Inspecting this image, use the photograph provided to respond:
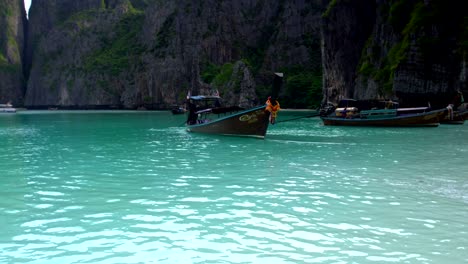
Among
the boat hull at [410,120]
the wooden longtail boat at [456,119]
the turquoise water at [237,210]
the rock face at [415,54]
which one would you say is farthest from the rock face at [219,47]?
the turquoise water at [237,210]

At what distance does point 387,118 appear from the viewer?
48.6 metres

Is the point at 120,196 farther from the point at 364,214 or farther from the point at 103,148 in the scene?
the point at 103,148

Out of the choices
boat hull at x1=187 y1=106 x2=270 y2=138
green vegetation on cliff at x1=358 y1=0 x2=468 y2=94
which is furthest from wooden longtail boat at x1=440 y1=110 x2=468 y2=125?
boat hull at x1=187 y1=106 x2=270 y2=138

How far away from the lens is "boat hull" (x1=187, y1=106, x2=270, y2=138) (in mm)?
35812

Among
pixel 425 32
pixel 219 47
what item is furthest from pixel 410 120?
pixel 219 47

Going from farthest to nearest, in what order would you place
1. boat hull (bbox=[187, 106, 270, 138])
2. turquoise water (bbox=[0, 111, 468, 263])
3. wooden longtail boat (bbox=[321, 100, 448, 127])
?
wooden longtail boat (bbox=[321, 100, 448, 127]) < boat hull (bbox=[187, 106, 270, 138]) < turquoise water (bbox=[0, 111, 468, 263])

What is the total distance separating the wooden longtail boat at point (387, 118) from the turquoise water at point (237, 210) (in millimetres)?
25750

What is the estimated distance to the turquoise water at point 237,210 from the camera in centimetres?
902

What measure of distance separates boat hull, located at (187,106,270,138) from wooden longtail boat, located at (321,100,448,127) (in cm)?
1838

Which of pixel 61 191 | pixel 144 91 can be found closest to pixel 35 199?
pixel 61 191

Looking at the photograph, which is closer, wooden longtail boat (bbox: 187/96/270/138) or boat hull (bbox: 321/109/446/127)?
wooden longtail boat (bbox: 187/96/270/138)

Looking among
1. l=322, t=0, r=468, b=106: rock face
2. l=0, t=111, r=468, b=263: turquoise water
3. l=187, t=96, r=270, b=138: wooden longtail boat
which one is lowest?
l=0, t=111, r=468, b=263: turquoise water

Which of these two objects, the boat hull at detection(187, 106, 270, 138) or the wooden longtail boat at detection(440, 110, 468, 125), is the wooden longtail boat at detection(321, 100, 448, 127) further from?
the boat hull at detection(187, 106, 270, 138)

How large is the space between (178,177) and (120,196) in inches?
155
